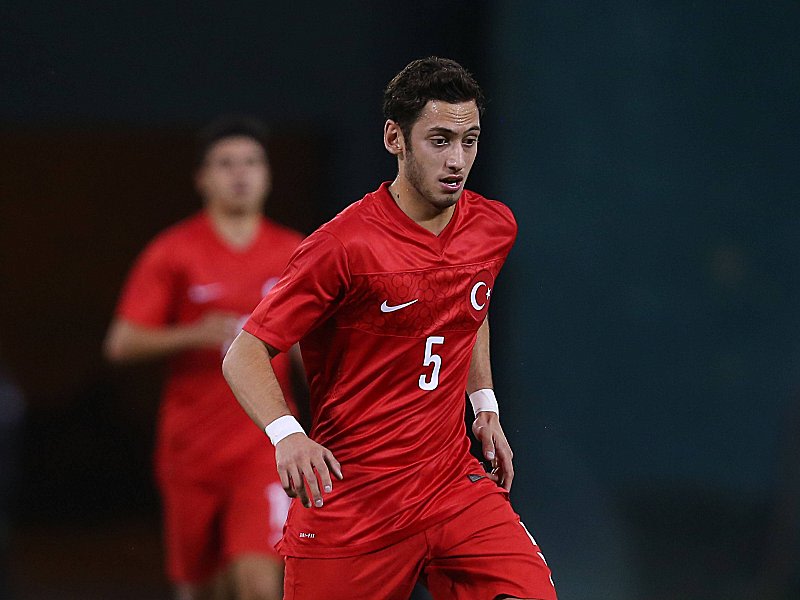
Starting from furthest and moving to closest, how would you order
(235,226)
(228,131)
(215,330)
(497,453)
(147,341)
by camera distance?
(228,131)
(235,226)
(147,341)
(215,330)
(497,453)

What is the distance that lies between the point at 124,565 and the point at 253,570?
7.14 ft

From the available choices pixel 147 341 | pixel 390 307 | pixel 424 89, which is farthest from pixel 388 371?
pixel 147 341

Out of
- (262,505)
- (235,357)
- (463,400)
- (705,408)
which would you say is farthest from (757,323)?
(235,357)

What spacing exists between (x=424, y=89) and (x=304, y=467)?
3.11 feet

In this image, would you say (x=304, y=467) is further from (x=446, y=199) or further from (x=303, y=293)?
(x=446, y=199)

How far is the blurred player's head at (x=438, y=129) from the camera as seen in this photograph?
3.17 meters

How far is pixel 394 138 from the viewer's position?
3289mm

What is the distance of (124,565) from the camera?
650 cm

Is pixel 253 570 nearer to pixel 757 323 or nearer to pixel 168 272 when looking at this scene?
pixel 168 272

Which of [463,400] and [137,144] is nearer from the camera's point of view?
[463,400]

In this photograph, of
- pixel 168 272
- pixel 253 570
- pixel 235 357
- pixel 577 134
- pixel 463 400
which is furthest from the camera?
pixel 577 134

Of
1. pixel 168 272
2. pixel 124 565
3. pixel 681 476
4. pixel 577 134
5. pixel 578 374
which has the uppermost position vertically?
pixel 577 134

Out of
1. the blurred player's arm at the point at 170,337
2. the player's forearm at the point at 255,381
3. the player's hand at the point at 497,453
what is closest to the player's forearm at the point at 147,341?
the blurred player's arm at the point at 170,337

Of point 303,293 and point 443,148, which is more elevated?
point 443,148
